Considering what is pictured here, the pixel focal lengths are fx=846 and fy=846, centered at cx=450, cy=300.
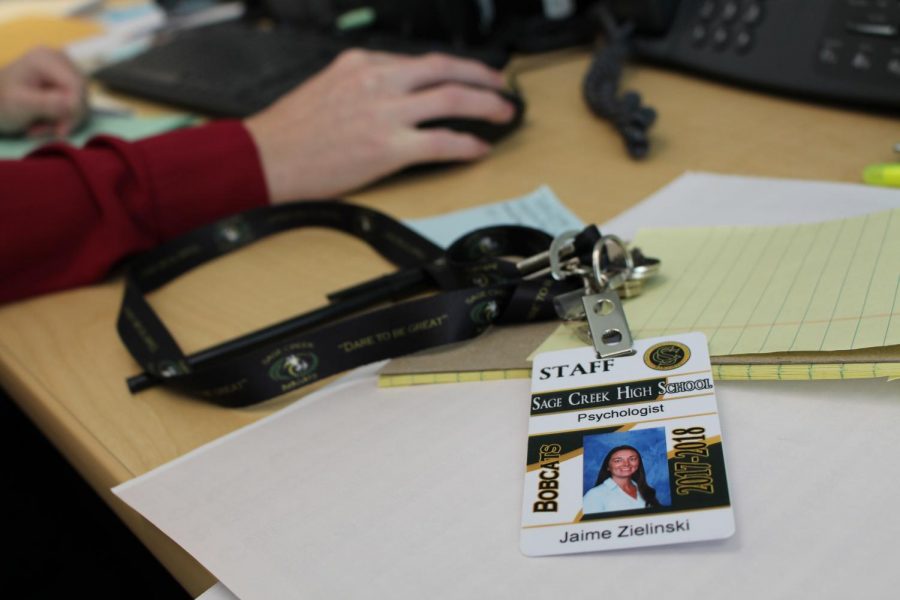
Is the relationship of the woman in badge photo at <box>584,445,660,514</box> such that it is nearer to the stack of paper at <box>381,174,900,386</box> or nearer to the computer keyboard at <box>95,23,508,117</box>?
the stack of paper at <box>381,174,900,386</box>

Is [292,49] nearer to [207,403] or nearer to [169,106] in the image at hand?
[169,106]

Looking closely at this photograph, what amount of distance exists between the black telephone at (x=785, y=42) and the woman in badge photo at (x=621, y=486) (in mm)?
429

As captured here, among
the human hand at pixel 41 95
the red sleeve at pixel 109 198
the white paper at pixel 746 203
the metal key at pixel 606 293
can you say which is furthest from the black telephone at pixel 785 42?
the human hand at pixel 41 95

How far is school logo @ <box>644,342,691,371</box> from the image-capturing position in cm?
41

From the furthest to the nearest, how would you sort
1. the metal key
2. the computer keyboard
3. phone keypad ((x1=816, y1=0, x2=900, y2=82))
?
the computer keyboard < phone keypad ((x1=816, y1=0, x2=900, y2=82)) < the metal key

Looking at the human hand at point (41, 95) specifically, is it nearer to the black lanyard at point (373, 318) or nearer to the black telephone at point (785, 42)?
the black lanyard at point (373, 318)

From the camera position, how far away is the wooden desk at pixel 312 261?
1.61ft

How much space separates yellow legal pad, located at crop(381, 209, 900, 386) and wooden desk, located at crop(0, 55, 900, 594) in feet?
0.35

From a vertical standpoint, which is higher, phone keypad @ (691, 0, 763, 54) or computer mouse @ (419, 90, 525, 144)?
phone keypad @ (691, 0, 763, 54)

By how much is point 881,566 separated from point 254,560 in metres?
0.25

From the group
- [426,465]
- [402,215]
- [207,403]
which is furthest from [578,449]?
[402,215]

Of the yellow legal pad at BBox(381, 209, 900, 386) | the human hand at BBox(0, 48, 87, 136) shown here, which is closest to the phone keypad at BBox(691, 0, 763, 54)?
the yellow legal pad at BBox(381, 209, 900, 386)

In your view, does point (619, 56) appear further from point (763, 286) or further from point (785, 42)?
point (763, 286)

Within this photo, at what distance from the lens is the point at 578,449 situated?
0.38m
